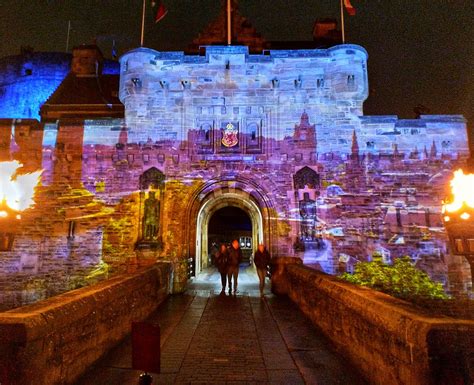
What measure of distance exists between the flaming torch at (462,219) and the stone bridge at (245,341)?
1072 mm

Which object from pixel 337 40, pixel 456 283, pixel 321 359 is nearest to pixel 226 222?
pixel 337 40

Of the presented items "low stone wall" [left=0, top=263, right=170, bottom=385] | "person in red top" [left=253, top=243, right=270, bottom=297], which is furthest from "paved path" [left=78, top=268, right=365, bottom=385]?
"person in red top" [left=253, top=243, right=270, bottom=297]

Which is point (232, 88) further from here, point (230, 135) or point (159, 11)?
point (159, 11)

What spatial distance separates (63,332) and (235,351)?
2.55 m

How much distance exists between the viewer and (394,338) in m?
3.33

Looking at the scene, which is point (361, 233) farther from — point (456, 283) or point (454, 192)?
point (454, 192)

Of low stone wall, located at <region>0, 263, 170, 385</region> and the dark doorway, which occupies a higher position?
the dark doorway

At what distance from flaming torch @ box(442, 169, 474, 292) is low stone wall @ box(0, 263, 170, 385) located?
14.9 feet

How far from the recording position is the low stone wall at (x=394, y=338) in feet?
8.84

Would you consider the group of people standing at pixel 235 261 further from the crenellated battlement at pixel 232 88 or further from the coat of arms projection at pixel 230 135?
the crenellated battlement at pixel 232 88

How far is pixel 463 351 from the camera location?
8.78 ft

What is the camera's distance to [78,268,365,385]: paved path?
4.18m

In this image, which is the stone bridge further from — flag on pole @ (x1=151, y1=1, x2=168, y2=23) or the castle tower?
flag on pole @ (x1=151, y1=1, x2=168, y2=23)

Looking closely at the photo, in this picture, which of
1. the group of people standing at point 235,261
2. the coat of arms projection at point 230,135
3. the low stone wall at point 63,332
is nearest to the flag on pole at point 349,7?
the coat of arms projection at point 230,135
